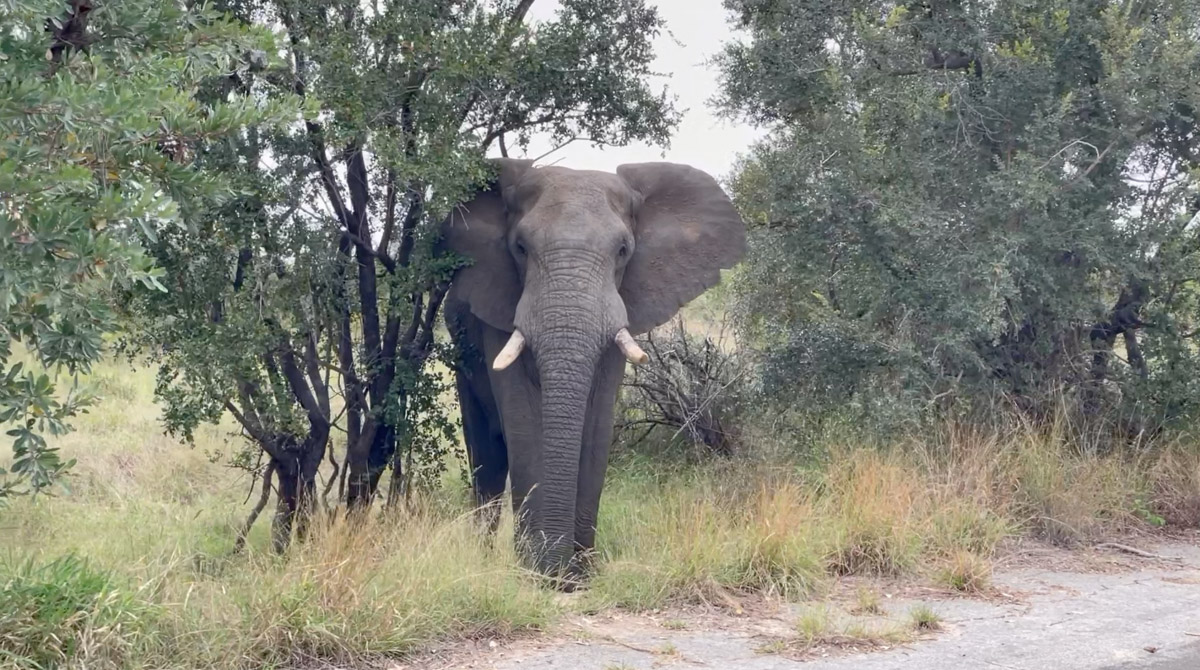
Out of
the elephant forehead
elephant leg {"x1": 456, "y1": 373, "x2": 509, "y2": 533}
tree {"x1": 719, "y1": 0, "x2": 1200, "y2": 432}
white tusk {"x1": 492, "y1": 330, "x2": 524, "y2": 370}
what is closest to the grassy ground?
elephant leg {"x1": 456, "y1": 373, "x2": 509, "y2": 533}

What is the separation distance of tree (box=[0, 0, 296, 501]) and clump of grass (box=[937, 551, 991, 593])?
15.0 ft

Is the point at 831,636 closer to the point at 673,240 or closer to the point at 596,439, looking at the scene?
the point at 596,439

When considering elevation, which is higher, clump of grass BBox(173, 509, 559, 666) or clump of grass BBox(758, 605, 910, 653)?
clump of grass BBox(173, 509, 559, 666)

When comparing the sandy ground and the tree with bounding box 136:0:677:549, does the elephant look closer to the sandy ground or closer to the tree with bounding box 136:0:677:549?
the tree with bounding box 136:0:677:549

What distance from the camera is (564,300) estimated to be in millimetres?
8133

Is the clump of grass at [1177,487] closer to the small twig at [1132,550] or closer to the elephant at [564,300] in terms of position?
the small twig at [1132,550]

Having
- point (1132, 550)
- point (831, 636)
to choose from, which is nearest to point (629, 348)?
point (831, 636)

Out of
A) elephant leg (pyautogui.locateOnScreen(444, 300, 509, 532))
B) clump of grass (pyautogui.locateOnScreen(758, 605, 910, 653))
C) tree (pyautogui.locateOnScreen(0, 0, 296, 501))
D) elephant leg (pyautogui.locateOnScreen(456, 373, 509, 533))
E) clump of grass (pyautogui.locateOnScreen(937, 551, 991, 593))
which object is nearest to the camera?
tree (pyautogui.locateOnScreen(0, 0, 296, 501))

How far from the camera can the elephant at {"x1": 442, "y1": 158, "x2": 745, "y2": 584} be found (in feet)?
26.5

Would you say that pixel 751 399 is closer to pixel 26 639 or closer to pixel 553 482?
pixel 553 482

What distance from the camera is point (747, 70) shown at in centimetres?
1117

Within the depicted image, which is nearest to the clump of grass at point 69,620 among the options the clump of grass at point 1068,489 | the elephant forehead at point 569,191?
the elephant forehead at point 569,191

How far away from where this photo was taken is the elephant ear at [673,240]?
9.28 metres

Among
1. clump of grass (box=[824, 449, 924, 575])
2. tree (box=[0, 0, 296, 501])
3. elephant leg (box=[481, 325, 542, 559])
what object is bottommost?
clump of grass (box=[824, 449, 924, 575])
